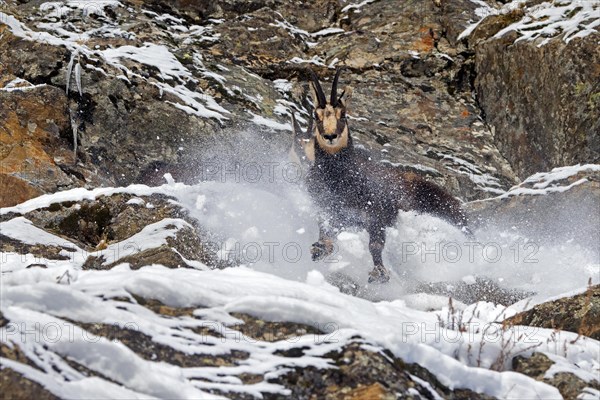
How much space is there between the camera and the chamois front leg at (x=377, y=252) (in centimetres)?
750

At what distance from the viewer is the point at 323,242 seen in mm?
7879

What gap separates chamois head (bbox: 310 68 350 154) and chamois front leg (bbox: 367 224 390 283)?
3.46 feet

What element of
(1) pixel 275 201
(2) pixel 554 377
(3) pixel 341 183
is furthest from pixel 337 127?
(2) pixel 554 377

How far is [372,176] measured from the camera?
8516mm

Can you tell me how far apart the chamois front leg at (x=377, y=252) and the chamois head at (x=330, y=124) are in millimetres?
1055

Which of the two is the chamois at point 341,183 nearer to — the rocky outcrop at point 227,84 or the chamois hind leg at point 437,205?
the chamois hind leg at point 437,205

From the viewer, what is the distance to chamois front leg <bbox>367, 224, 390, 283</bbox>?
750cm

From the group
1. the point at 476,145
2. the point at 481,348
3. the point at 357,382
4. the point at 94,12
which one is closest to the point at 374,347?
the point at 357,382

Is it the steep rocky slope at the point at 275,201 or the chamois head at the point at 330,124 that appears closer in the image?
the steep rocky slope at the point at 275,201

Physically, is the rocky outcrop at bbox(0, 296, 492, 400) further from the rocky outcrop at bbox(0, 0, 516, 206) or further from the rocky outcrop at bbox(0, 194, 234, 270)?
the rocky outcrop at bbox(0, 0, 516, 206)

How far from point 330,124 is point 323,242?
4.39ft

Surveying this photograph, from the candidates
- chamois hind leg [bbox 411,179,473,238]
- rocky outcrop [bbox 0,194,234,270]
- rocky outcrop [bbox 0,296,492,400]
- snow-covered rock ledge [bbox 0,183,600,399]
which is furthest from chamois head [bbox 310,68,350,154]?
rocky outcrop [bbox 0,296,492,400]

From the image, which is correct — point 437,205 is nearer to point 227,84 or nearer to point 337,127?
point 337,127

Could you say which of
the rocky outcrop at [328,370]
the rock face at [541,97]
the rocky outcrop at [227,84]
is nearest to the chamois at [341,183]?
the rocky outcrop at [227,84]
